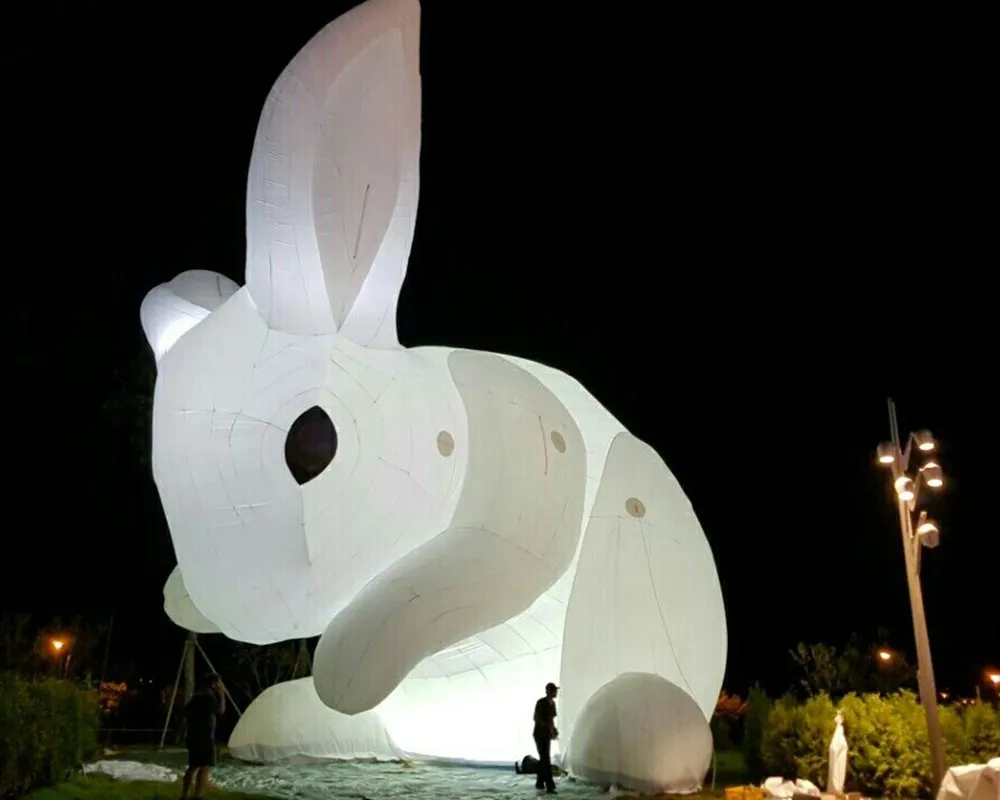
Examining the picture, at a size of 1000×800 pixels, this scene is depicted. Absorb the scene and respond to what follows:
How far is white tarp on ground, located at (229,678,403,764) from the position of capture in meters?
11.0

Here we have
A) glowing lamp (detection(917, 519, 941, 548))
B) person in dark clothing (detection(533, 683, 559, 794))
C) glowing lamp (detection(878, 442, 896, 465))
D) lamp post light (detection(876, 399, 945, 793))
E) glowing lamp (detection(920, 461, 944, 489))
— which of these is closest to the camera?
person in dark clothing (detection(533, 683, 559, 794))

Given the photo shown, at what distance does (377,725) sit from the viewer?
11516 mm

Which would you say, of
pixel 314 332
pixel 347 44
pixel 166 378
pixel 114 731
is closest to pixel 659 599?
pixel 314 332

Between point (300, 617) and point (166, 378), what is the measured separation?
92.3 inches

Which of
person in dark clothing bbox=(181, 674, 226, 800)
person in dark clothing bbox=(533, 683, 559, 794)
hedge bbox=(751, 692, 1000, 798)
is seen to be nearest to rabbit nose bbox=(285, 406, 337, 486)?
person in dark clothing bbox=(181, 674, 226, 800)

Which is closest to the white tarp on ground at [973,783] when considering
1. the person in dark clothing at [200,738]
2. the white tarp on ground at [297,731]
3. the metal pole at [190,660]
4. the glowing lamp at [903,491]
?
the glowing lamp at [903,491]

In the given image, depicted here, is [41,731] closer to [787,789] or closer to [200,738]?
[200,738]

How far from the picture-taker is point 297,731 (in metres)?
11.1

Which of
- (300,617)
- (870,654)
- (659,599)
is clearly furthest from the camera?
(870,654)

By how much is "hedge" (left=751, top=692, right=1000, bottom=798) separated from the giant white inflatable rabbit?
1522mm

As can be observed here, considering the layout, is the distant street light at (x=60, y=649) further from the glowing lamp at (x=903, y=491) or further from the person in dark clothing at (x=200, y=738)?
the glowing lamp at (x=903, y=491)

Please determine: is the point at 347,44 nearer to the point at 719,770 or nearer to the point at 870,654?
the point at 719,770

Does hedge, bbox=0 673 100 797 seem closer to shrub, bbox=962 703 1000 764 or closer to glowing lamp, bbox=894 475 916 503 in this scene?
glowing lamp, bbox=894 475 916 503

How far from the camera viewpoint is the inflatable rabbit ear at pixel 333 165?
8.63 meters
